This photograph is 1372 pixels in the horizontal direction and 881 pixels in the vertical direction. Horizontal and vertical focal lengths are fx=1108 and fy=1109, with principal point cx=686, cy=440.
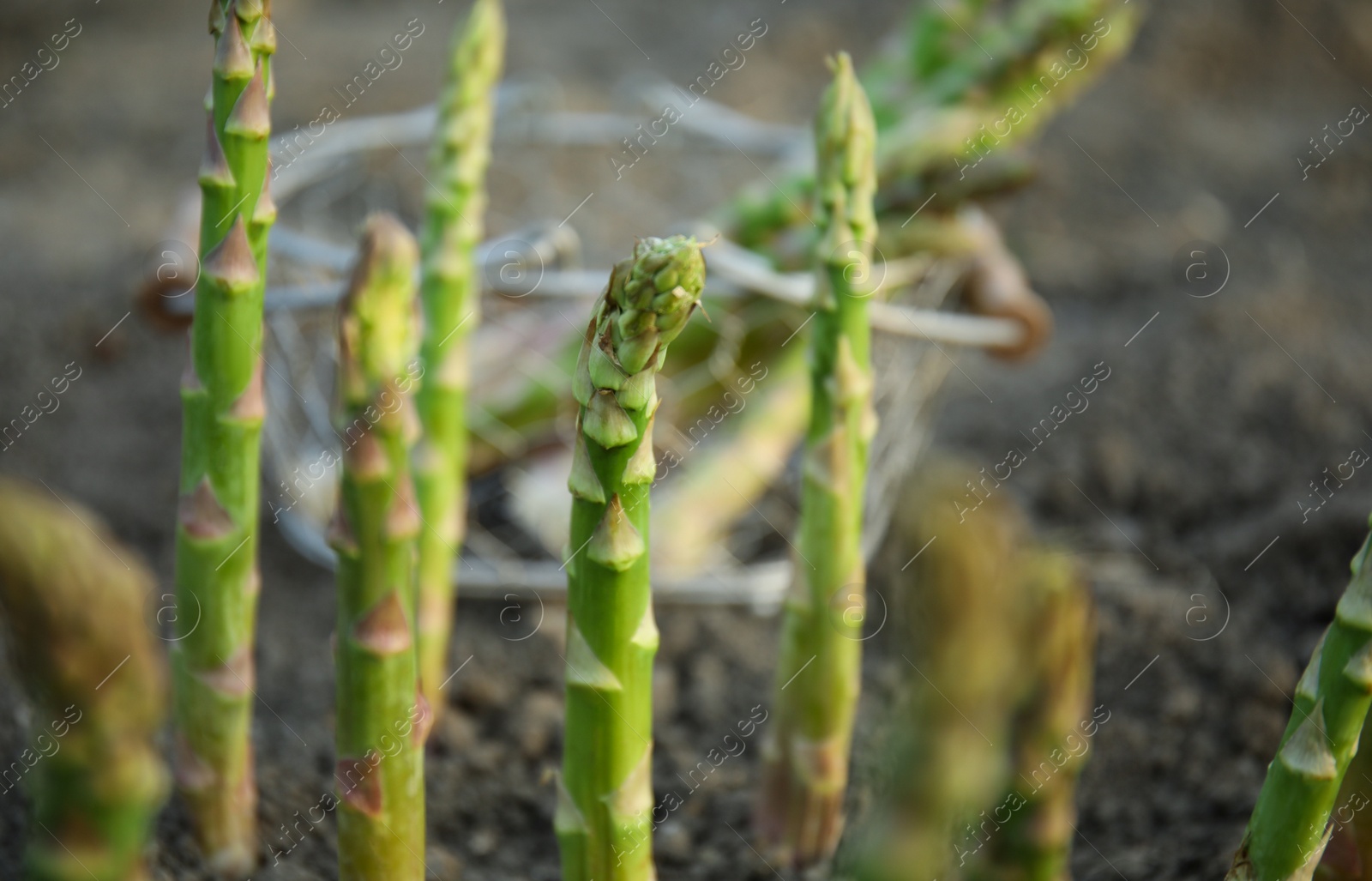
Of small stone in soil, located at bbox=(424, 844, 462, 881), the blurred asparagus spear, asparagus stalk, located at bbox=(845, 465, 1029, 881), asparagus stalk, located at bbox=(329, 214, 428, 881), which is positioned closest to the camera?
asparagus stalk, located at bbox=(845, 465, 1029, 881)

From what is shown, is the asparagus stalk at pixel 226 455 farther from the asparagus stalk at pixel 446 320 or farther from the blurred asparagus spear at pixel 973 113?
the blurred asparagus spear at pixel 973 113

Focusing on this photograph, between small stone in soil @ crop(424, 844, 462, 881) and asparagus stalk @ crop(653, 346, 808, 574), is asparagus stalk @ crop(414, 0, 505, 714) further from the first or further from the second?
asparagus stalk @ crop(653, 346, 808, 574)

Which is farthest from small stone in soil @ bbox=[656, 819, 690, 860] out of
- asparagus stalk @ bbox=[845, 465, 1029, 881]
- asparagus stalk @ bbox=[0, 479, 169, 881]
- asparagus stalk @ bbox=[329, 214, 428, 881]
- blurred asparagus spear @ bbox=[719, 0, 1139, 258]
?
blurred asparagus spear @ bbox=[719, 0, 1139, 258]

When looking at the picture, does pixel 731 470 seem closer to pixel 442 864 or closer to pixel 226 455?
pixel 442 864

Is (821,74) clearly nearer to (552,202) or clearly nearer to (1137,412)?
(552,202)

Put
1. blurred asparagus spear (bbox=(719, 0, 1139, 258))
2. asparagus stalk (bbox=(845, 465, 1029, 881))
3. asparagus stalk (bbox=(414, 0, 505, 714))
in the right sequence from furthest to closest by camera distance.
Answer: blurred asparagus spear (bbox=(719, 0, 1139, 258)) < asparagus stalk (bbox=(414, 0, 505, 714)) < asparagus stalk (bbox=(845, 465, 1029, 881))

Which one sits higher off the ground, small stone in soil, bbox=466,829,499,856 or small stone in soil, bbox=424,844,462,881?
small stone in soil, bbox=424,844,462,881

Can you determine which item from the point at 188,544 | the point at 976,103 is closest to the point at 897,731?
→ the point at 188,544
